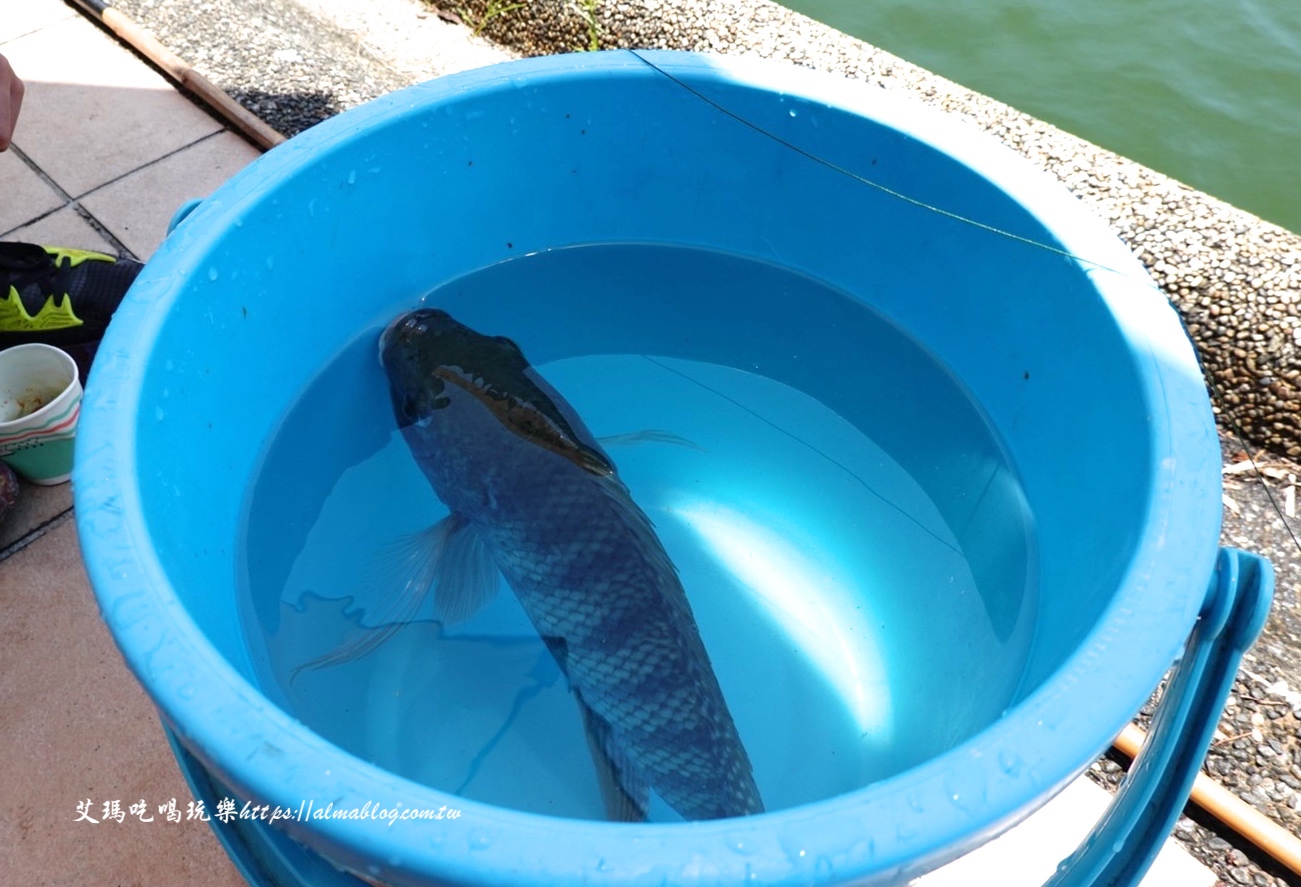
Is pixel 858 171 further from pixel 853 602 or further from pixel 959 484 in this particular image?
pixel 853 602

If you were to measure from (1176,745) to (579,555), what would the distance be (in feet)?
2.86

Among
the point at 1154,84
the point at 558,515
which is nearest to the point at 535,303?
the point at 558,515

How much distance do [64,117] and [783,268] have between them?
2357 mm

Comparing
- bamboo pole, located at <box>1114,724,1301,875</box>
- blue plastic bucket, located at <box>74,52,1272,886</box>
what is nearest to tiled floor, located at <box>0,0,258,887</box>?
blue plastic bucket, located at <box>74,52,1272,886</box>

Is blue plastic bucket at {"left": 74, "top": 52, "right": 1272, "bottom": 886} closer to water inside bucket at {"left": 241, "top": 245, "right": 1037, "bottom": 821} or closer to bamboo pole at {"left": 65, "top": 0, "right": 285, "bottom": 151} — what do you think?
water inside bucket at {"left": 241, "top": 245, "right": 1037, "bottom": 821}

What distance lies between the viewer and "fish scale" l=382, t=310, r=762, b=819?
1441 mm

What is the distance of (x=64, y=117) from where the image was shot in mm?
2938

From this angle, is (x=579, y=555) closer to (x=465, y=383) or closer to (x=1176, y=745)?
(x=465, y=383)

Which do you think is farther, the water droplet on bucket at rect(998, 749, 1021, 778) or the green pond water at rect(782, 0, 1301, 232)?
the green pond water at rect(782, 0, 1301, 232)

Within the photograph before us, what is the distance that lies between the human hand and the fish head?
0.82 m

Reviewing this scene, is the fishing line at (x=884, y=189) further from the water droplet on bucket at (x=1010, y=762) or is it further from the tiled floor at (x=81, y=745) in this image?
the tiled floor at (x=81, y=745)

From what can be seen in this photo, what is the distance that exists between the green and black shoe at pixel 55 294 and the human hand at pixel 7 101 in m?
0.38

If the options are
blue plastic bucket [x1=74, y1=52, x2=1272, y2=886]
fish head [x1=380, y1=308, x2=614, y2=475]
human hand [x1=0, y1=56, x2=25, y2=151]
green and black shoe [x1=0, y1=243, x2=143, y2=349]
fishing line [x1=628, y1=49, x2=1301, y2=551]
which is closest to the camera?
blue plastic bucket [x1=74, y1=52, x2=1272, y2=886]

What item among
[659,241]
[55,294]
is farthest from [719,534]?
[55,294]
